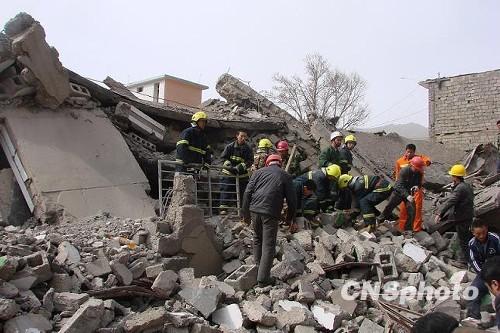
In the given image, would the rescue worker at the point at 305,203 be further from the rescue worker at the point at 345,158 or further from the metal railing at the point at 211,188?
the rescue worker at the point at 345,158

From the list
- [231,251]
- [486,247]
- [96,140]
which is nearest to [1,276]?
[231,251]

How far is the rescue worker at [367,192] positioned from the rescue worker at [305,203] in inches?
23.6

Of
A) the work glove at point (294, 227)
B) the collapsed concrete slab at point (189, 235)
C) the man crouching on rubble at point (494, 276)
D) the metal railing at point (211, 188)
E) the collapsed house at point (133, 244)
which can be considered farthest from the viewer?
the metal railing at point (211, 188)

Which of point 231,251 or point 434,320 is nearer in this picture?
point 434,320

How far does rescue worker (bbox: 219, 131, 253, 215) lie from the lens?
26.8ft

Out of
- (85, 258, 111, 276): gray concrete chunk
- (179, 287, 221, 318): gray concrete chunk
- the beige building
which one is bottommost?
(179, 287, 221, 318): gray concrete chunk

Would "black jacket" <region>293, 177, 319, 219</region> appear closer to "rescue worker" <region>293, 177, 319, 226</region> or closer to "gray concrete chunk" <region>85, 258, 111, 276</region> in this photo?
A: "rescue worker" <region>293, 177, 319, 226</region>

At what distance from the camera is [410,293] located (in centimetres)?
618

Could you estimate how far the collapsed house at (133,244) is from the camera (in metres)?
4.63

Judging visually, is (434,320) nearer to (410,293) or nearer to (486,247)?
(486,247)

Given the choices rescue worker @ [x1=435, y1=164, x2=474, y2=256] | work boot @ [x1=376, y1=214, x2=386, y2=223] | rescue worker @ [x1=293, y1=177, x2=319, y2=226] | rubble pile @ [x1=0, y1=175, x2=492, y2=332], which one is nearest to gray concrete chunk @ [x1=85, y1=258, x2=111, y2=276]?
rubble pile @ [x1=0, y1=175, x2=492, y2=332]

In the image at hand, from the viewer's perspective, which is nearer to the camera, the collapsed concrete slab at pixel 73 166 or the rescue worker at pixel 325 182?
the collapsed concrete slab at pixel 73 166

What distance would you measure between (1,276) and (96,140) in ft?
14.1

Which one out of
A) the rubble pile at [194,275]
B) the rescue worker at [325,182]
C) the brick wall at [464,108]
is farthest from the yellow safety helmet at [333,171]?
the brick wall at [464,108]
